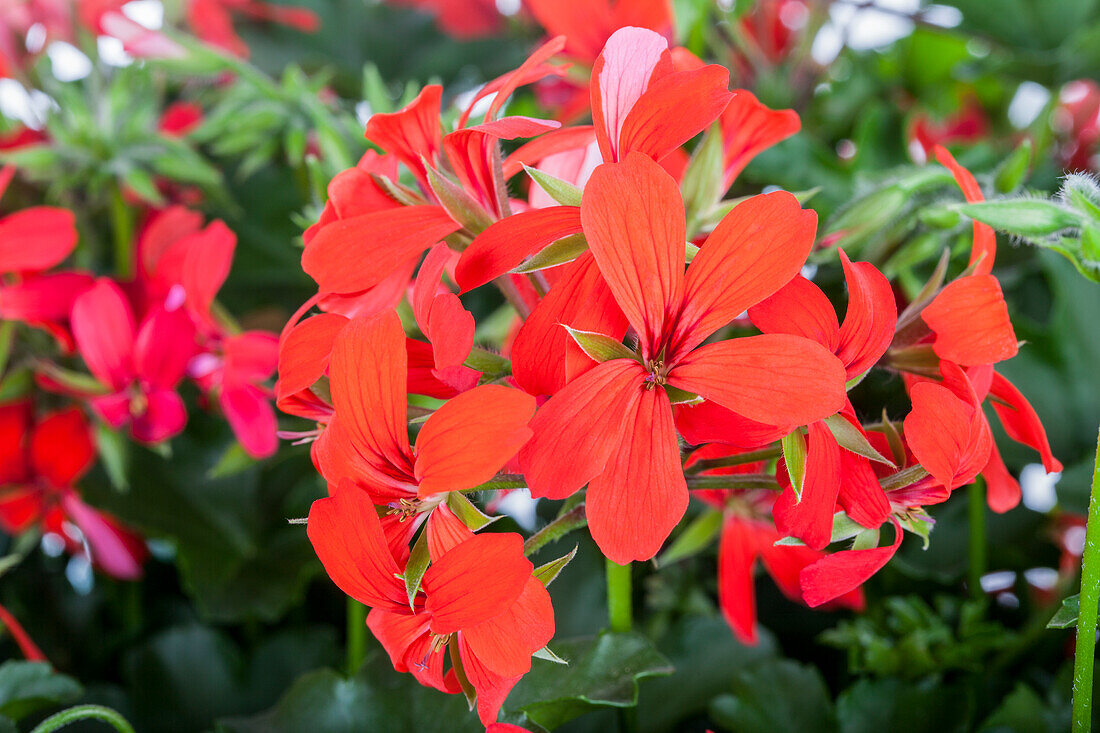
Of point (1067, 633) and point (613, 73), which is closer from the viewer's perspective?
point (613, 73)

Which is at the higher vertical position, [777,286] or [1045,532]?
[777,286]

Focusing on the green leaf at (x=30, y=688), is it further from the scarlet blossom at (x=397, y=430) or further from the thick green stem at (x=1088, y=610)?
the thick green stem at (x=1088, y=610)

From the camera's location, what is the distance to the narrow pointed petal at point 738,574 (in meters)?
0.41

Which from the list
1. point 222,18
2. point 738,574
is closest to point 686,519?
point 738,574

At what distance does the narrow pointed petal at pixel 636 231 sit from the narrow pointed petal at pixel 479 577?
0.07 m

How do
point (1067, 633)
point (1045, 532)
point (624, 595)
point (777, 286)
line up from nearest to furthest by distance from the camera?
point (777, 286), point (624, 595), point (1067, 633), point (1045, 532)

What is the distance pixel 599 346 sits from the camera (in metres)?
0.24

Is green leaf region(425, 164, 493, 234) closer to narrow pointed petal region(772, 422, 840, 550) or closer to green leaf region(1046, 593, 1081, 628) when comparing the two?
narrow pointed petal region(772, 422, 840, 550)

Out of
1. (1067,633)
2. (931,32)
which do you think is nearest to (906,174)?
(1067,633)

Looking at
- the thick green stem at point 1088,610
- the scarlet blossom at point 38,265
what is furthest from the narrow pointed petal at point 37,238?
the thick green stem at point 1088,610

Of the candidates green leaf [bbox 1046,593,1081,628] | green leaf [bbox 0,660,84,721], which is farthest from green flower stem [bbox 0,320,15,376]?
green leaf [bbox 1046,593,1081,628]

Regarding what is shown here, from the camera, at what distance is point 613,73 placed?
0.26m

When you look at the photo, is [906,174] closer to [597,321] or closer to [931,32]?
[597,321]

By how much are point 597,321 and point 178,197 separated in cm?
52
